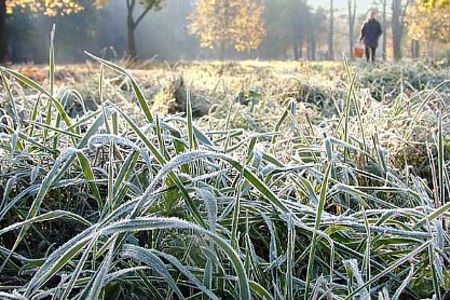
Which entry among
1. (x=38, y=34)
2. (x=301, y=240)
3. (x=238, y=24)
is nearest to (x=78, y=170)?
(x=301, y=240)

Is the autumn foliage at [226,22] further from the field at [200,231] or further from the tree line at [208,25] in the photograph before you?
the field at [200,231]

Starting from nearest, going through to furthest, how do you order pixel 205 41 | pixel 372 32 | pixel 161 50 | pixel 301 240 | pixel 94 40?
pixel 301 240 → pixel 372 32 → pixel 94 40 → pixel 205 41 → pixel 161 50

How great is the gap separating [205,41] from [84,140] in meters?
29.5

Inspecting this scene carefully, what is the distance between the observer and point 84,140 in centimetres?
69

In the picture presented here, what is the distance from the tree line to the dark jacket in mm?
4882

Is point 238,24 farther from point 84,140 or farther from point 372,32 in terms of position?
point 84,140

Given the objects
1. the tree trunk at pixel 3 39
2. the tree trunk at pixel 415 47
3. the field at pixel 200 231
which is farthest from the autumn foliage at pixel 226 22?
the field at pixel 200 231

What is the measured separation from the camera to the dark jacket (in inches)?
437

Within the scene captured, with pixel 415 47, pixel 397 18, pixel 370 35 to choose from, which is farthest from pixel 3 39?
pixel 415 47

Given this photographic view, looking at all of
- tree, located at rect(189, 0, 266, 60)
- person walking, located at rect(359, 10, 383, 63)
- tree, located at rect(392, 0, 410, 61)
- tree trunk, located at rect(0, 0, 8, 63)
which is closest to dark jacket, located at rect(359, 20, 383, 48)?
person walking, located at rect(359, 10, 383, 63)

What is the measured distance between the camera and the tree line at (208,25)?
22719 mm

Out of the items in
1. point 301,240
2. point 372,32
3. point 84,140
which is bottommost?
point 301,240

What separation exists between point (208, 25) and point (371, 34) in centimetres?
1875

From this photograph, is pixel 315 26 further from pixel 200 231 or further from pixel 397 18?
pixel 200 231
